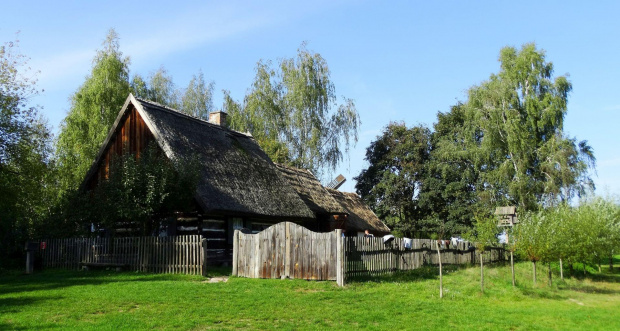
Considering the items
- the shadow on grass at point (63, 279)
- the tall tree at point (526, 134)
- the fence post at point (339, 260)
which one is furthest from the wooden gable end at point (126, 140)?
the tall tree at point (526, 134)

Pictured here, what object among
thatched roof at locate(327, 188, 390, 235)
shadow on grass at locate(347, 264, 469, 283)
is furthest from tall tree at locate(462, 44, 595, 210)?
shadow on grass at locate(347, 264, 469, 283)

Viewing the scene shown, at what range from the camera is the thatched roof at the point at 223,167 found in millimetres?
21531

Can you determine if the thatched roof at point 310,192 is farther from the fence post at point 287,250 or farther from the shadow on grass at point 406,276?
the fence post at point 287,250

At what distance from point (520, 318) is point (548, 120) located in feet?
86.7

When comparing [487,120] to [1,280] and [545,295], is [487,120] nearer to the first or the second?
[545,295]

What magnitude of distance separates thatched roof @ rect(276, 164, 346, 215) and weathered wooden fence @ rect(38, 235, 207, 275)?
12.1 meters

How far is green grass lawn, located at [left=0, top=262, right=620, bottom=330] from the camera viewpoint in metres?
10.1

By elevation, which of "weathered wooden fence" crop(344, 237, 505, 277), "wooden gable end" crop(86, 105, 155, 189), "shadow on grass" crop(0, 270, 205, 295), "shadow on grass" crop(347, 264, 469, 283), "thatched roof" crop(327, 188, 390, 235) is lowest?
"shadow on grass" crop(347, 264, 469, 283)

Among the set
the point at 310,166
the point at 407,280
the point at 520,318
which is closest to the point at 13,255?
the point at 407,280

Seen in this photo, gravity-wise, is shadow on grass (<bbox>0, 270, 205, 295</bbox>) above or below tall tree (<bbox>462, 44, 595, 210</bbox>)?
below

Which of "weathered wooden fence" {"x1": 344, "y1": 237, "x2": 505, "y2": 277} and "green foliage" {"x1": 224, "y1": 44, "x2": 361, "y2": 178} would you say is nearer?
"weathered wooden fence" {"x1": 344, "y1": 237, "x2": 505, "y2": 277}

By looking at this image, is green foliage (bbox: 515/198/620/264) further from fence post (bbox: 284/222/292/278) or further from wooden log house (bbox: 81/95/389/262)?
wooden log house (bbox: 81/95/389/262)

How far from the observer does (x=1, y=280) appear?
16422mm

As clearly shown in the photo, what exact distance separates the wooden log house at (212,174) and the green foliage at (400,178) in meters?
20.7
